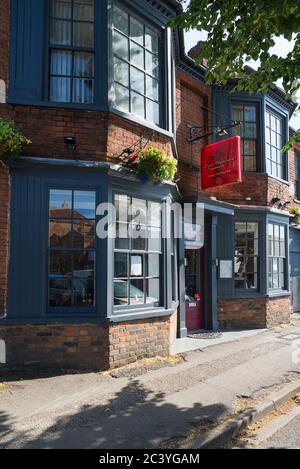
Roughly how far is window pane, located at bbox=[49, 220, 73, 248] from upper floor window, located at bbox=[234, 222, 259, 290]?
18.3 ft

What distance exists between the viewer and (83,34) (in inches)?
267

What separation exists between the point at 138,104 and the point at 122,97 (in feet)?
1.38

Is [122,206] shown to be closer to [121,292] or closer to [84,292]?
[121,292]

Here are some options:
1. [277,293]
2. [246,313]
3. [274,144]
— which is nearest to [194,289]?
[246,313]

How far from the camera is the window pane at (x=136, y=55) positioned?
7289 millimetres

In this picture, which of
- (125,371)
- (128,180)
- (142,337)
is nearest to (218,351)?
(142,337)

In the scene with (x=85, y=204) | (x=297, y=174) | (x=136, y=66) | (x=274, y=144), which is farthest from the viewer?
(x=297, y=174)

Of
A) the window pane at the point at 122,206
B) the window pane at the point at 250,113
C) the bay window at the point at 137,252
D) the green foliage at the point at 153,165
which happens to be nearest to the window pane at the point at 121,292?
the bay window at the point at 137,252

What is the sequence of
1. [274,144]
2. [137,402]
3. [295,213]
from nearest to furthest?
[137,402]
[274,144]
[295,213]

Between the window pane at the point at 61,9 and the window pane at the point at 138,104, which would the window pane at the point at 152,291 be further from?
the window pane at the point at 61,9

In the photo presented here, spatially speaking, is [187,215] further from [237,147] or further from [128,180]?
[128,180]

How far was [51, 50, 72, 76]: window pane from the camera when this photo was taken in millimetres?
6612

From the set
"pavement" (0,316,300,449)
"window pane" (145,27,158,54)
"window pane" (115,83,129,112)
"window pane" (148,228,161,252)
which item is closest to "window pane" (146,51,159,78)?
"window pane" (145,27,158,54)
